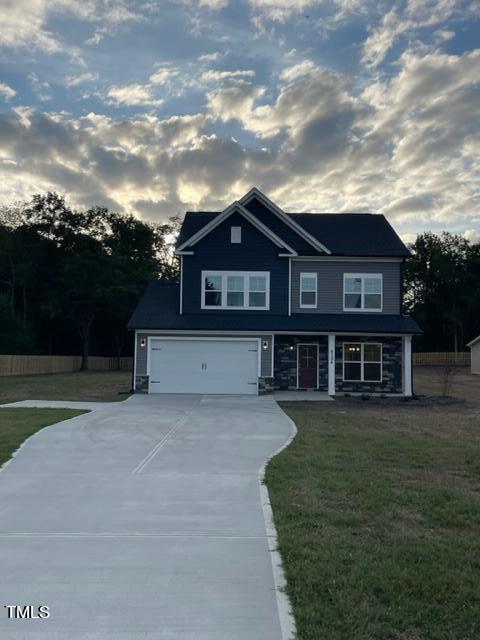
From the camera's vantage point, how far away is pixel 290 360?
81.9 feet

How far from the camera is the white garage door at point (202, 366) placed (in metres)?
23.6

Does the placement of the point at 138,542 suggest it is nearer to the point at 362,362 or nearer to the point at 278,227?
the point at 362,362

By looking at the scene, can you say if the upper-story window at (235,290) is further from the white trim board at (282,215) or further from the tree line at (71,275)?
the tree line at (71,275)

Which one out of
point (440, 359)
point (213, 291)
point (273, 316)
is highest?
point (213, 291)

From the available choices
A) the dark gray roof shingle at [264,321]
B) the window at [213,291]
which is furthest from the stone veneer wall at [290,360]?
the window at [213,291]

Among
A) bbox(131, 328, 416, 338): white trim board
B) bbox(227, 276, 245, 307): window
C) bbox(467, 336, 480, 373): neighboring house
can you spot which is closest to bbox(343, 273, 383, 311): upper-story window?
bbox(131, 328, 416, 338): white trim board

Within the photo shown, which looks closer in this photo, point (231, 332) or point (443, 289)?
point (231, 332)

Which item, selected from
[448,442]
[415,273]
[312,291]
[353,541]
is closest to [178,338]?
[312,291]

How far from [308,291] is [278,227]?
312 centimetres

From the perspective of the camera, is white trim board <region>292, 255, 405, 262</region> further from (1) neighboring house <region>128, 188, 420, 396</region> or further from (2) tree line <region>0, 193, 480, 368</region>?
(2) tree line <region>0, 193, 480, 368</region>

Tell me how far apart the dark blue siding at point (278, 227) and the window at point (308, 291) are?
3.53ft

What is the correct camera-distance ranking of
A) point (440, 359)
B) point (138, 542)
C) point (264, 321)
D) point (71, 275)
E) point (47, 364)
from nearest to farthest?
point (138, 542)
point (264, 321)
point (47, 364)
point (71, 275)
point (440, 359)

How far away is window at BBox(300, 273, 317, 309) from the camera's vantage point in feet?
82.3

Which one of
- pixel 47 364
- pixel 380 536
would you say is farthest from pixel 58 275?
pixel 380 536
